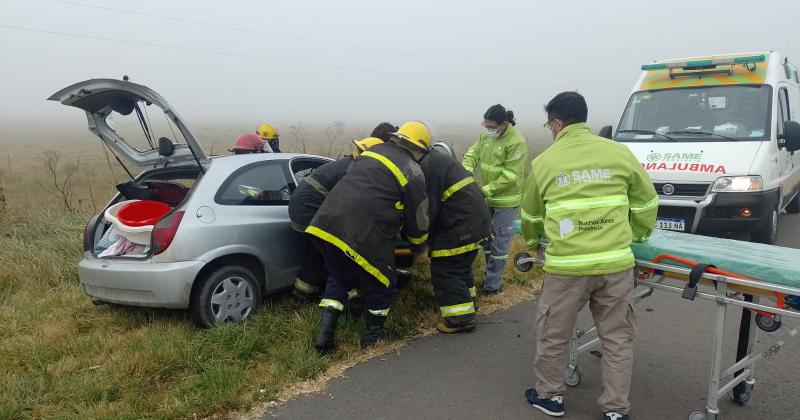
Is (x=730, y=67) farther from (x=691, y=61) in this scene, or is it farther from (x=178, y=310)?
(x=178, y=310)

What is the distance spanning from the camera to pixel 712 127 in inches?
256

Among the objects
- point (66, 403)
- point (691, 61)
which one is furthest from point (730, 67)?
point (66, 403)

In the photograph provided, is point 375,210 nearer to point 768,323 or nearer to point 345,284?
point 345,284

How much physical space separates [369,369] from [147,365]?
1.47m

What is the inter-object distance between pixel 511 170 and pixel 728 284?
9.02ft

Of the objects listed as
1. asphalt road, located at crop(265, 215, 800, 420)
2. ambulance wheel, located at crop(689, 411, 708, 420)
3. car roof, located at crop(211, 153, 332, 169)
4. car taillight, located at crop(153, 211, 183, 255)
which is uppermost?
car roof, located at crop(211, 153, 332, 169)

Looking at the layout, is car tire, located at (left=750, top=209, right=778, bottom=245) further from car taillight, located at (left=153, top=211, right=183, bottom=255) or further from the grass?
car taillight, located at (left=153, top=211, right=183, bottom=255)

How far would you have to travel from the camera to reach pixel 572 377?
347 centimetres

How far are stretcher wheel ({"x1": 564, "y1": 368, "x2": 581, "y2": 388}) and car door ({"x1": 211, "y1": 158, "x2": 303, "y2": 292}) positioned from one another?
2501mm

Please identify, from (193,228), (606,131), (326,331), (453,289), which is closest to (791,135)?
(606,131)

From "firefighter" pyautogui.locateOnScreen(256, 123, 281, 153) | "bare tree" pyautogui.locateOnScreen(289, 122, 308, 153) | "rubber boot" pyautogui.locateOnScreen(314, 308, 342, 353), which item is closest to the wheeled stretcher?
"rubber boot" pyautogui.locateOnScreen(314, 308, 342, 353)

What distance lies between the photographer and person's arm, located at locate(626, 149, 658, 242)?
2.93 meters

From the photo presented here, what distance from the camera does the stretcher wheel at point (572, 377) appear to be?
3469 mm

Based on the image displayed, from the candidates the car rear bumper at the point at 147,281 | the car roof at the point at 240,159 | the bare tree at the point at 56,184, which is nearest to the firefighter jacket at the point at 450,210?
the car roof at the point at 240,159
